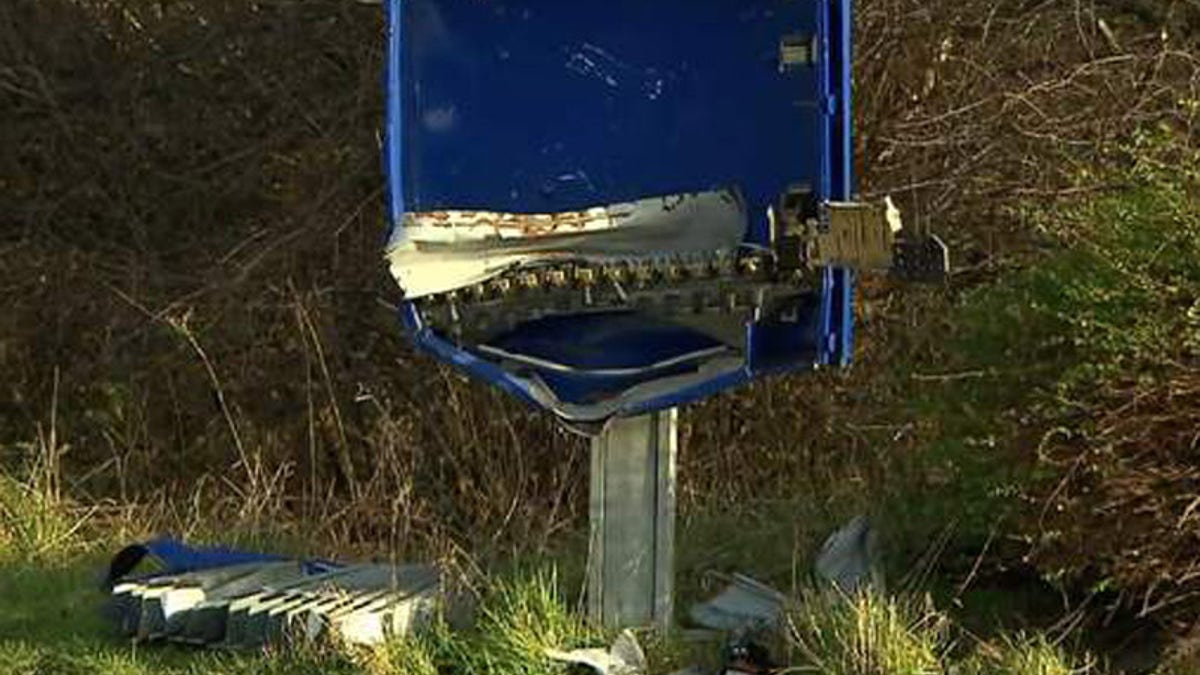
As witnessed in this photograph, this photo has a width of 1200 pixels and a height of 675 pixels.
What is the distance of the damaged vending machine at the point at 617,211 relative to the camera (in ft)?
18.6

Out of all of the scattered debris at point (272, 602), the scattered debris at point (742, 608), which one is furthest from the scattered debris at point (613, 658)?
the scattered debris at point (272, 602)

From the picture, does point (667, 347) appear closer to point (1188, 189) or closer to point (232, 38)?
→ point (1188, 189)

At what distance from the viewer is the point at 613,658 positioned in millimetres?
5457

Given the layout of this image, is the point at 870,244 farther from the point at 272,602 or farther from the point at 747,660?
the point at 272,602

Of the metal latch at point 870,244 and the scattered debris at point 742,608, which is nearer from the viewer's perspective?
the metal latch at point 870,244

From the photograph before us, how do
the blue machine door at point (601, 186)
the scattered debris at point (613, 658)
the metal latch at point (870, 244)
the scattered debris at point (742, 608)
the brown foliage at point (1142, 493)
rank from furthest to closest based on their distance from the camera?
the blue machine door at point (601, 186)
the scattered debris at point (742, 608)
the scattered debris at point (613, 658)
the metal latch at point (870, 244)
the brown foliage at point (1142, 493)

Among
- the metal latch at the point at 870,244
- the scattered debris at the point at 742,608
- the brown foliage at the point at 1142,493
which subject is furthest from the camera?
the scattered debris at the point at 742,608

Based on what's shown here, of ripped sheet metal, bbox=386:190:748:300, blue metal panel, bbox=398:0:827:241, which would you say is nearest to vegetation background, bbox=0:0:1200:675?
ripped sheet metal, bbox=386:190:748:300

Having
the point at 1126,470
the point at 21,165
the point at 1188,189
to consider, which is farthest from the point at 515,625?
the point at 21,165

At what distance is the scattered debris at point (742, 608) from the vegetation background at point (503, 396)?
13 cm

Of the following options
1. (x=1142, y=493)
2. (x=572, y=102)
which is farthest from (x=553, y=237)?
(x=1142, y=493)

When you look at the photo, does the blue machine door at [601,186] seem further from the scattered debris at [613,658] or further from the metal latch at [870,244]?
the scattered debris at [613,658]

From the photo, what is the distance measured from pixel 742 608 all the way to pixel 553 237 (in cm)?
115

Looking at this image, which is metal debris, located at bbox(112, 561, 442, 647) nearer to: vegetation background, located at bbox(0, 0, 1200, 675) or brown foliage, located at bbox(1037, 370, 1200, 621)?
vegetation background, located at bbox(0, 0, 1200, 675)
